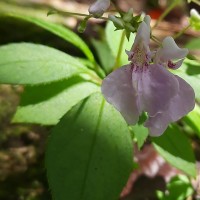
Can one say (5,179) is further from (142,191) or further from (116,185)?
(116,185)

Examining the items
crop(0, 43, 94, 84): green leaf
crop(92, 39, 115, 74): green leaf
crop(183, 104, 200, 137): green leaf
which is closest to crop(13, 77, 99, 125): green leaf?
crop(0, 43, 94, 84): green leaf

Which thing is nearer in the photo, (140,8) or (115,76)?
(115,76)

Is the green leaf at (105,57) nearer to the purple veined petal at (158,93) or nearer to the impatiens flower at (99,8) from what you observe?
the impatiens flower at (99,8)

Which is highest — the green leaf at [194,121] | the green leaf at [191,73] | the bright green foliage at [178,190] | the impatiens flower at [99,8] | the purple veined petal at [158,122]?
the impatiens flower at [99,8]

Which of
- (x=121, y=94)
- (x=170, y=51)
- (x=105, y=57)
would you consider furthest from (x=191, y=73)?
(x=105, y=57)

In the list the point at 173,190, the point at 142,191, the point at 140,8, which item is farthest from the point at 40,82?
the point at 140,8

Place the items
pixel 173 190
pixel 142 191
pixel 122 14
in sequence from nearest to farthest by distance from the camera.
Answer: pixel 122 14 < pixel 173 190 < pixel 142 191

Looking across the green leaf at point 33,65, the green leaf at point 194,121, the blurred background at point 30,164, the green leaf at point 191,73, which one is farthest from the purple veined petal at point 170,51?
the blurred background at point 30,164

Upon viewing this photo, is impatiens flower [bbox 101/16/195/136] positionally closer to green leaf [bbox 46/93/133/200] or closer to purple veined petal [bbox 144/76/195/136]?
purple veined petal [bbox 144/76/195/136]
